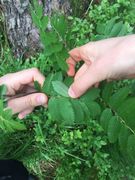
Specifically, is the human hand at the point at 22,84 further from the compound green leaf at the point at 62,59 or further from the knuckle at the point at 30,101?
the compound green leaf at the point at 62,59

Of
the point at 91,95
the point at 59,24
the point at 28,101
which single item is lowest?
the point at 28,101

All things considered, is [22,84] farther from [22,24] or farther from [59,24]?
[22,24]

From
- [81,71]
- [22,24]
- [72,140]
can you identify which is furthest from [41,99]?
[22,24]

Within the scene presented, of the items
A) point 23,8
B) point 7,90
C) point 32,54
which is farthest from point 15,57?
point 7,90

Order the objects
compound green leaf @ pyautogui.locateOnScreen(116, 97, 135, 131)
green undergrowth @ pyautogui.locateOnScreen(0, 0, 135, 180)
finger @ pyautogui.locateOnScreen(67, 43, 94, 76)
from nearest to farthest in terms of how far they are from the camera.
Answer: compound green leaf @ pyautogui.locateOnScreen(116, 97, 135, 131) < finger @ pyautogui.locateOnScreen(67, 43, 94, 76) < green undergrowth @ pyautogui.locateOnScreen(0, 0, 135, 180)

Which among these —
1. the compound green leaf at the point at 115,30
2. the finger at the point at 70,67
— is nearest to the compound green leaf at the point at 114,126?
the finger at the point at 70,67

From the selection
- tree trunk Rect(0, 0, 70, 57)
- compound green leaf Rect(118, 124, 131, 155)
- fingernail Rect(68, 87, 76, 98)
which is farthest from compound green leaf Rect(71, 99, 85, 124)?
tree trunk Rect(0, 0, 70, 57)

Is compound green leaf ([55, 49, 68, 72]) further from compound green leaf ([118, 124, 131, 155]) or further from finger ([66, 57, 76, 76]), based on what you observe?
compound green leaf ([118, 124, 131, 155])
